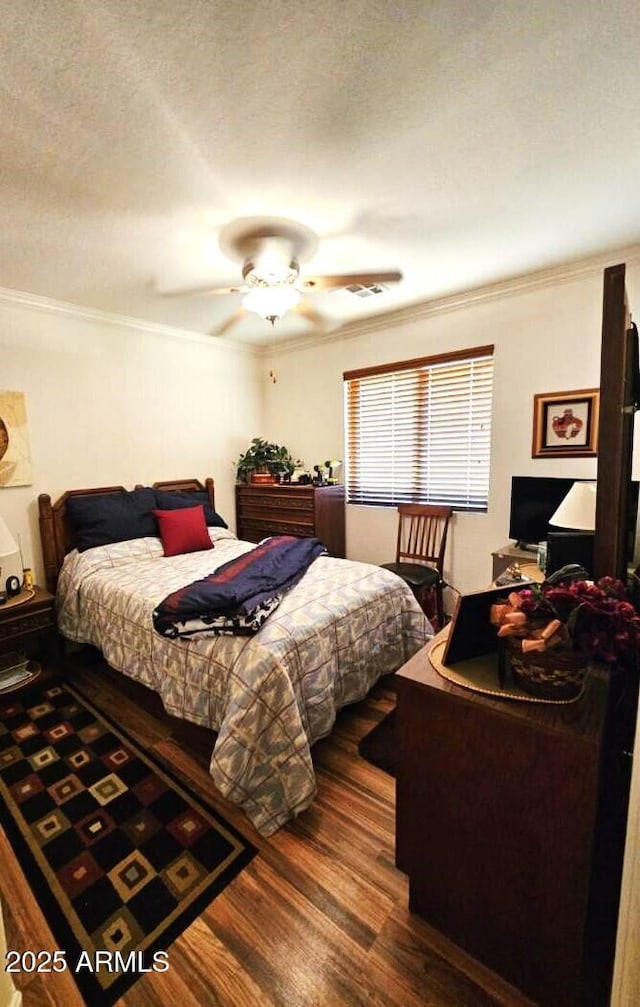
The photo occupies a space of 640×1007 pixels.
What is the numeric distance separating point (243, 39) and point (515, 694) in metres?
1.94

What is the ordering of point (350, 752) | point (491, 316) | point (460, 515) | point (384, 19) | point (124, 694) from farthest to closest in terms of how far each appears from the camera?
point (460, 515), point (491, 316), point (124, 694), point (350, 752), point (384, 19)

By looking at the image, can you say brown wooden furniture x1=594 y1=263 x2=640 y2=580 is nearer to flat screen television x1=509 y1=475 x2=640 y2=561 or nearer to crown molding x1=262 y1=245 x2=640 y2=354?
flat screen television x1=509 y1=475 x2=640 y2=561

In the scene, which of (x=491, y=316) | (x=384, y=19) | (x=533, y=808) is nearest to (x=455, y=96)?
(x=384, y=19)

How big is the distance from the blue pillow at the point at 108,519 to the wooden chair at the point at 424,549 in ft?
6.49

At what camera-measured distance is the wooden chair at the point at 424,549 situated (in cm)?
→ 317

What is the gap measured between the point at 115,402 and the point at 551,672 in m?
3.47

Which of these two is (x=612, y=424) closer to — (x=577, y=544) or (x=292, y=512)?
(x=577, y=544)

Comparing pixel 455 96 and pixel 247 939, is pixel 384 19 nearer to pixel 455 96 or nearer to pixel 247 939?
pixel 455 96

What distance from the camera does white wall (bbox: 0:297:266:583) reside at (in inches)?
114

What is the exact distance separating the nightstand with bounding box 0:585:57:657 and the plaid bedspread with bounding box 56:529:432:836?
0.38ft

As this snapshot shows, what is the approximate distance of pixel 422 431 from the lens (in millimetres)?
3479

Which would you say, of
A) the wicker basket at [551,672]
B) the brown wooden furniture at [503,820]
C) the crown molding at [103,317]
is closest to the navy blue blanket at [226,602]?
the brown wooden furniture at [503,820]

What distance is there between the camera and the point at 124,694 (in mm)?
2508

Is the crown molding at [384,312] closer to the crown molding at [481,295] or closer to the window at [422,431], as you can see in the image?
the crown molding at [481,295]
